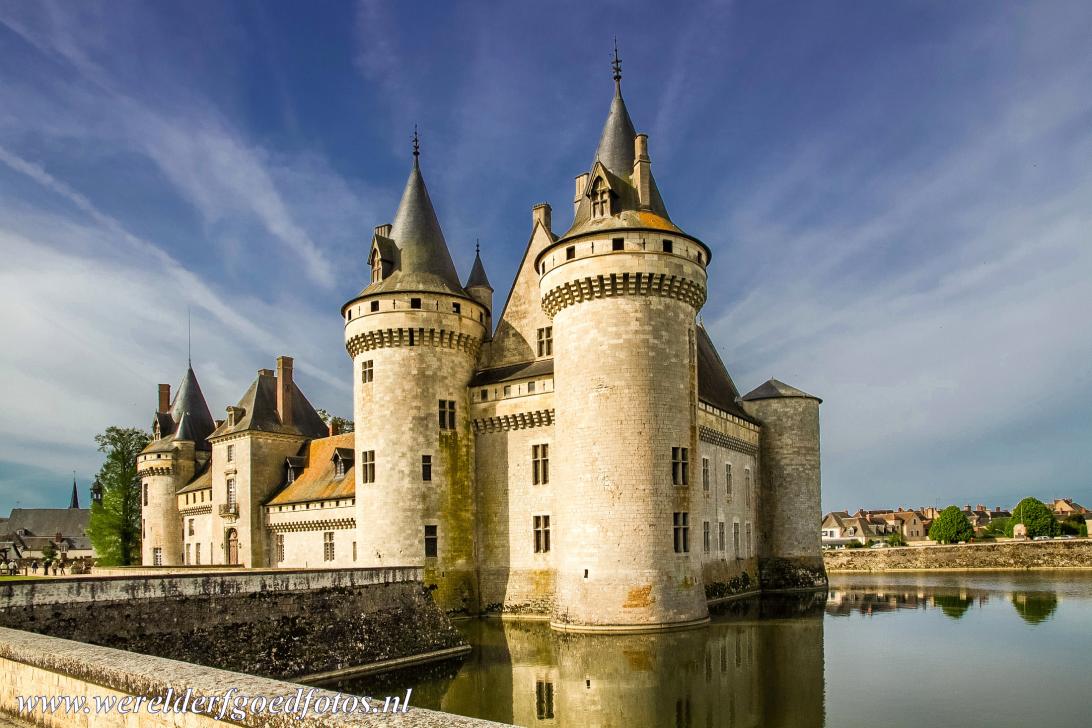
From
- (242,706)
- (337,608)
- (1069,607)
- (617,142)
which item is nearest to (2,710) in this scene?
(242,706)

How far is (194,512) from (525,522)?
21.7 metres

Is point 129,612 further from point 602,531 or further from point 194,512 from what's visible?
point 194,512

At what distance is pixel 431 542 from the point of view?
95.6ft

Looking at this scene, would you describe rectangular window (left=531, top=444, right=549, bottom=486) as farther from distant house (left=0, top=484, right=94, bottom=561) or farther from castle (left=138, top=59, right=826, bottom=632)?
distant house (left=0, top=484, right=94, bottom=561)

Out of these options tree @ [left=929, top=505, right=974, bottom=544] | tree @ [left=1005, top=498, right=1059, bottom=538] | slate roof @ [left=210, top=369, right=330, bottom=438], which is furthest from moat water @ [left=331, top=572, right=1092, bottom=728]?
tree @ [left=1005, top=498, right=1059, bottom=538]

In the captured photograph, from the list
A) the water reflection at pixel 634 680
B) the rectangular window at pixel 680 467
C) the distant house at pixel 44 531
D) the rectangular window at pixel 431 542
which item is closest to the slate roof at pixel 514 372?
the rectangular window at pixel 431 542

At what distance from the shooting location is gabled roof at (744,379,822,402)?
131 feet

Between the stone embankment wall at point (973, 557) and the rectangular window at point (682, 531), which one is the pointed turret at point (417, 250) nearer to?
the rectangular window at point (682, 531)

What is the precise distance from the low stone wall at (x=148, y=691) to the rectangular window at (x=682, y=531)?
17747 millimetres

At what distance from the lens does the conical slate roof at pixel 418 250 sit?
3038cm

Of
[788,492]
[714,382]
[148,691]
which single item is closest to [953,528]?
[788,492]

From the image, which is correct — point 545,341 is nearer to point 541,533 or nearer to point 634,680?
point 541,533

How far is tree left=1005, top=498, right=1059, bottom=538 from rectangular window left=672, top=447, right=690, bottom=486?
57424 mm

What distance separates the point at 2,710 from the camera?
10.1 meters
